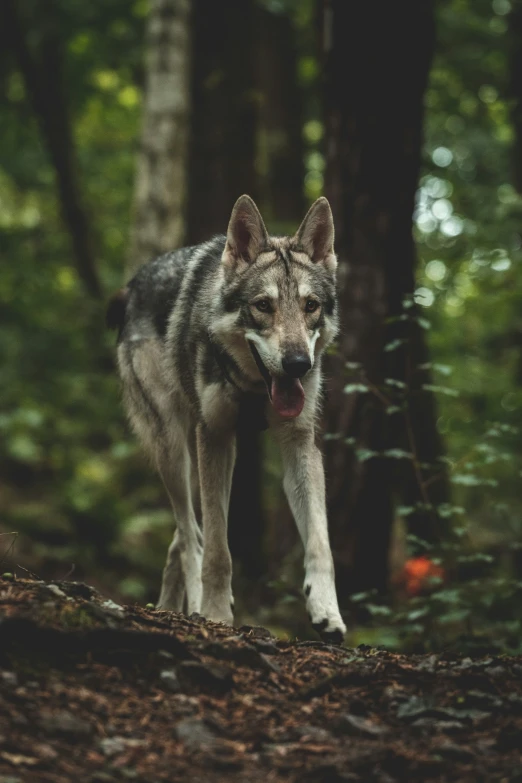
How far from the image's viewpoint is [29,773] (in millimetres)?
2650

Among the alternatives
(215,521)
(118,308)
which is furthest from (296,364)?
(118,308)

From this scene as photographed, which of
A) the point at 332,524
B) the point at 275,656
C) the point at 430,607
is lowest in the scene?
the point at 275,656

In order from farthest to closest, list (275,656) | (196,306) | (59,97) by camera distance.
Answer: (59,97) → (196,306) → (275,656)

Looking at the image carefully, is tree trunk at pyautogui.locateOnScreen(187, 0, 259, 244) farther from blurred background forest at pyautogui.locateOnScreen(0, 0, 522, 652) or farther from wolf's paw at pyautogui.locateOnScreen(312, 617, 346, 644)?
wolf's paw at pyautogui.locateOnScreen(312, 617, 346, 644)

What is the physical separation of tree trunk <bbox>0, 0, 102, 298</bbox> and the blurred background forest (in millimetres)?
47

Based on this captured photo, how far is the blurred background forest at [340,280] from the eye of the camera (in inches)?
289

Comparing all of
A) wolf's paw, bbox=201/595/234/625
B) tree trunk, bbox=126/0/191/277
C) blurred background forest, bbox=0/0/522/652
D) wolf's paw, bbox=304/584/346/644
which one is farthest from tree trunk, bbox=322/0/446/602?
tree trunk, bbox=126/0/191/277

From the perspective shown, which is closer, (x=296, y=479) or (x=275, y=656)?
(x=275, y=656)

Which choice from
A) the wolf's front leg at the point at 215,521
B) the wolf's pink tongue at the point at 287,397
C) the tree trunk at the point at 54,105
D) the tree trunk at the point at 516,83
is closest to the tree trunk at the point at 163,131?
the tree trunk at the point at 54,105

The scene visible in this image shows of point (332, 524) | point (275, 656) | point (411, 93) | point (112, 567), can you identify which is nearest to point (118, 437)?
point (112, 567)

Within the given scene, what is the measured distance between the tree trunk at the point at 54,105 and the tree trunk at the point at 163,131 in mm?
2842

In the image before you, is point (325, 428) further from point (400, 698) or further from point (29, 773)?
point (29, 773)

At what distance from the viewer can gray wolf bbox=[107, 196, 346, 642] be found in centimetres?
500

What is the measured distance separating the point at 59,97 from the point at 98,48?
115cm
